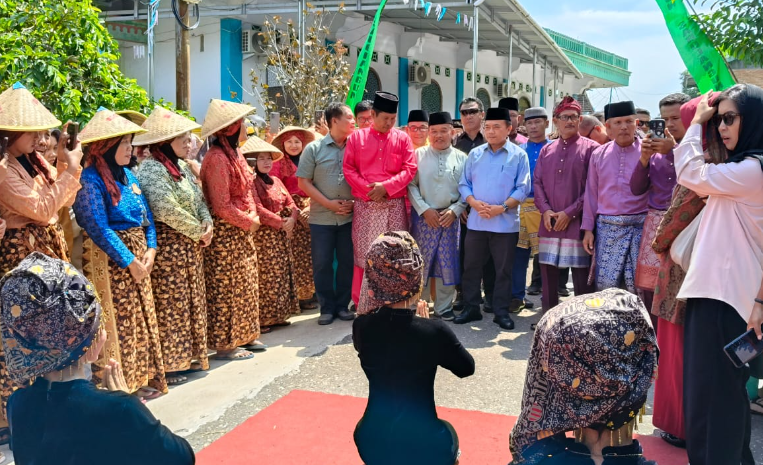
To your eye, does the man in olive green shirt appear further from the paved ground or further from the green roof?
the green roof

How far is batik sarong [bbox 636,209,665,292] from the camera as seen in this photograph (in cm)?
427

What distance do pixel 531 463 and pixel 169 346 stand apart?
9.95 ft

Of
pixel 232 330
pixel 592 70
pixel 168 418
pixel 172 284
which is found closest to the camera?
pixel 168 418

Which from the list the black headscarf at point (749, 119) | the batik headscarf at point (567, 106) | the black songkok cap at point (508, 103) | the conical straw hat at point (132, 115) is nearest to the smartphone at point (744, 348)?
the black headscarf at point (749, 119)

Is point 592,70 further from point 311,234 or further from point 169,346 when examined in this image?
point 169,346

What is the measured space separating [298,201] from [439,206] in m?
1.49

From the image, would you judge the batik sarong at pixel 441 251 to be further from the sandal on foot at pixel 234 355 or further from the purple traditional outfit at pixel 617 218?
the sandal on foot at pixel 234 355

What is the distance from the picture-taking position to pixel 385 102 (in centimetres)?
557

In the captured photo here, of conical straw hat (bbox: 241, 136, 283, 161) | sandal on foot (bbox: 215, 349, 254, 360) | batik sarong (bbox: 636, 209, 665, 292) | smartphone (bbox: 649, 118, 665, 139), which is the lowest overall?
sandal on foot (bbox: 215, 349, 254, 360)

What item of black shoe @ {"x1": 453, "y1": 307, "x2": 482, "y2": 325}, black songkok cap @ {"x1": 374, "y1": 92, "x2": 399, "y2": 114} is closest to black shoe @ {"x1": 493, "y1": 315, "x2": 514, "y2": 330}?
black shoe @ {"x1": 453, "y1": 307, "x2": 482, "y2": 325}

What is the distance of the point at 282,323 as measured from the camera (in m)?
5.90

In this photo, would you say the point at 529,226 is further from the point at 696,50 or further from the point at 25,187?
the point at 25,187

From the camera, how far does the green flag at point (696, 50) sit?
3.62 meters

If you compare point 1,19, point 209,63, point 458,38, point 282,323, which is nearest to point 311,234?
point 282,323
